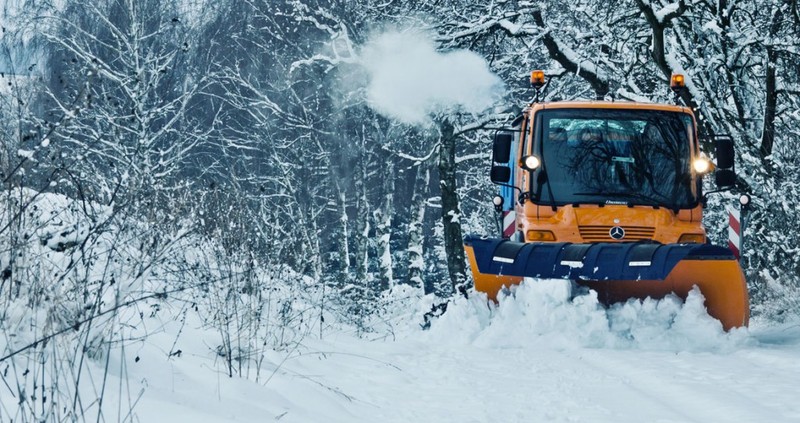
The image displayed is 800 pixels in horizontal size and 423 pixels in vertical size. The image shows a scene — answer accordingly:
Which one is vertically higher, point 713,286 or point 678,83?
point 678,83

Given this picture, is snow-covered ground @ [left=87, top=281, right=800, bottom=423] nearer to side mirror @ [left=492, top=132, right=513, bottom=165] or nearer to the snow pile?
side mirror @ [left=492, top=132, right=513, bottom=165]

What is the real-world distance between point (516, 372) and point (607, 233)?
3164 millimetres

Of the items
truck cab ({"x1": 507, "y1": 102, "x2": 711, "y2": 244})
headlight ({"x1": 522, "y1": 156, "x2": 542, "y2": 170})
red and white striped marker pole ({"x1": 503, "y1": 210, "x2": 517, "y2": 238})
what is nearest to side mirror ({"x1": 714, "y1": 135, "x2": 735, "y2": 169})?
truck cab ({"x1": 507, "y1": 102, "x2": 711, "y2": 244})

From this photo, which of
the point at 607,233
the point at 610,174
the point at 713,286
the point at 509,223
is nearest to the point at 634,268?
the point at 713,286

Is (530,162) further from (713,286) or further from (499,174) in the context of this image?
(713,286)

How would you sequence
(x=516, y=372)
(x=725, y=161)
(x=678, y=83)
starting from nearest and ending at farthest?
(x=516, y=372) < (x=725, y=161) < (x=678, y=83)

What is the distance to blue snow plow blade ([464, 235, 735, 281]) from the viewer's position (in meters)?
8.07

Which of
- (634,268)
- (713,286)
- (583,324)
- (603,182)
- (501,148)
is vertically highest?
(501,148)

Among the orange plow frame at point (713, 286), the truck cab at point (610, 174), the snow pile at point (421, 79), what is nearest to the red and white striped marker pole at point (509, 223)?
the truck cab at point (610, 174)

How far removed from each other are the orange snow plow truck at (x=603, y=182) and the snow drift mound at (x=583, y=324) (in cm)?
36

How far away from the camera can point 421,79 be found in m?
17.4

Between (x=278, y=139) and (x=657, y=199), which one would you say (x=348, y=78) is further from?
(x=657, y=199)

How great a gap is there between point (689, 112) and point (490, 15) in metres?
5.80

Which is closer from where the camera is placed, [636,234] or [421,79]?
[636,234]
